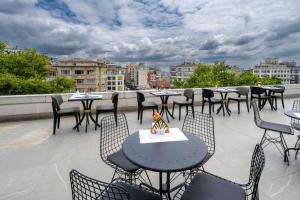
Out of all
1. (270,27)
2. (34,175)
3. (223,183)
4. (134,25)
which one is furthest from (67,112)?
(270,27)

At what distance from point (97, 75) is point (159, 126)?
132 feet

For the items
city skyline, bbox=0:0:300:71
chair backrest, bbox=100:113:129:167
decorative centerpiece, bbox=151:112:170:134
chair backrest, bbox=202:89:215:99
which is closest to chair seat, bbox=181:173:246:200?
decorative centerpiece, bbox=151:112:170:134

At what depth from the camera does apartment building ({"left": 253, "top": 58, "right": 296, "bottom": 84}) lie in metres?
59.1

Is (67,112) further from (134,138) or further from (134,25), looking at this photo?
(134,25)

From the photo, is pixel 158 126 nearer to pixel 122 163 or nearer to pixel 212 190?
pixel 122 163

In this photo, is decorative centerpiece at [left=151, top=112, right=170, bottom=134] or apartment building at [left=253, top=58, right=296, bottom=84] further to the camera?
apartment building at [left=253, top=58, right=296, bottom=84]

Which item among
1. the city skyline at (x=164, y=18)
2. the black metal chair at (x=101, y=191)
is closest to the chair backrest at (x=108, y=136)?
the black metal chair at (x=101, y=191)

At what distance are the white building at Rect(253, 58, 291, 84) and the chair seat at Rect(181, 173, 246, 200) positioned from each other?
208 feet

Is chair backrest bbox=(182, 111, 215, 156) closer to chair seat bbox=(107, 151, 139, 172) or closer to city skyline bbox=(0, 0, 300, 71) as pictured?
chair seat bbox=(107, 151, 139, 172)

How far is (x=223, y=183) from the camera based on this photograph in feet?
4.77

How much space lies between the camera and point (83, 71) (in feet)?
121

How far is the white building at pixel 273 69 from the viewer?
5901cm

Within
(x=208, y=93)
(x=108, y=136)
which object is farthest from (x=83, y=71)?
(x=108, y=136)

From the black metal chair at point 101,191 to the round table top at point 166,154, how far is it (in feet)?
0.78
